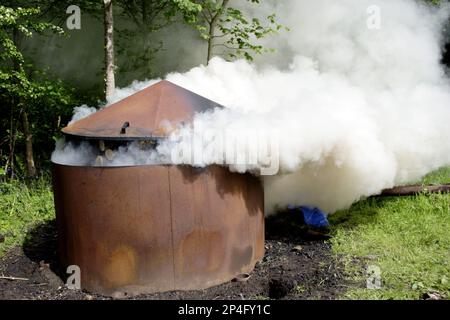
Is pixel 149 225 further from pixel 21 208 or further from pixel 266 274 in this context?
pixel 21 208

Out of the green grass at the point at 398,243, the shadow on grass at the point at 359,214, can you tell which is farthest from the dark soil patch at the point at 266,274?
the shadow on grass at the point at 359,214

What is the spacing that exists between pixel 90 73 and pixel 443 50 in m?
7.84

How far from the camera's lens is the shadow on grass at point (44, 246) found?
4938mm

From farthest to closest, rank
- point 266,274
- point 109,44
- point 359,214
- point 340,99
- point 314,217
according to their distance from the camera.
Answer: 1. point 109,44
2. point 359,214
3. point 314,217
4. point 340,99
5. point 266,274

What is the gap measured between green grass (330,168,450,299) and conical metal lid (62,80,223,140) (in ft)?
7.17

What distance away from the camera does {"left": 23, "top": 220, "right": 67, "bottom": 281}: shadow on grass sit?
4.94 meters

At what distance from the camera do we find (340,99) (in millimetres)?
4941

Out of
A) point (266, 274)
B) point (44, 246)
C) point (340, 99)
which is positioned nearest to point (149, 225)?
point (266, 274)

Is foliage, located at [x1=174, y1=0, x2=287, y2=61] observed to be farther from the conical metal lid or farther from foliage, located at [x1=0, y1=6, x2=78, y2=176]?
the conical metal lid

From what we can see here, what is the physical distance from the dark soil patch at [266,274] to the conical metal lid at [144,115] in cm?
145

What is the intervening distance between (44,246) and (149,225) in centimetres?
222

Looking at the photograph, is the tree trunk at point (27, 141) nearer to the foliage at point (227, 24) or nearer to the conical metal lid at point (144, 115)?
the foliage at point (227, 24)

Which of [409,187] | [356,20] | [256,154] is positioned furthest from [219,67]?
[356,20]

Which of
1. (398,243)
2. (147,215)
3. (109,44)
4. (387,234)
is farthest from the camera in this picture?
(109,44)
